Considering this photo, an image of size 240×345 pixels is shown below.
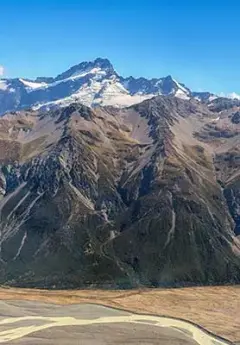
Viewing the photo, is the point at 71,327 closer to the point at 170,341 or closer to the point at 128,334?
the point at 128,334

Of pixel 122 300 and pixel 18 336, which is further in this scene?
pixel 122 300

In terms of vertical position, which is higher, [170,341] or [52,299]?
[52,299]

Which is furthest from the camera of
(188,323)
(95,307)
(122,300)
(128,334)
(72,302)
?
(122,300)

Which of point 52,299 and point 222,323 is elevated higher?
point 52,299

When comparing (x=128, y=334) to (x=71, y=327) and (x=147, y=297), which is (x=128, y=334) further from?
(x=147, y=297)

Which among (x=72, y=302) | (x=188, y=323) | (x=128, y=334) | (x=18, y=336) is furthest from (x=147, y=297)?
(x=18, y=336)

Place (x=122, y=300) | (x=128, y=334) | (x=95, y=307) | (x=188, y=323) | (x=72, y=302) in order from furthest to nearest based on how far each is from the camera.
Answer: (x=122, y=300), (x=72, y=302), (x=95, y=307), (x=188, y=323), (x=128, y=334)

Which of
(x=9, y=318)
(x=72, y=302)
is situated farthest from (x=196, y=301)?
(x=9, y=318)

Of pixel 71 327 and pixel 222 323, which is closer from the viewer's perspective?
pixel 71 327

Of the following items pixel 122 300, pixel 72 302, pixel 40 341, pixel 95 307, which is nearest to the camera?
pixel 40 341
